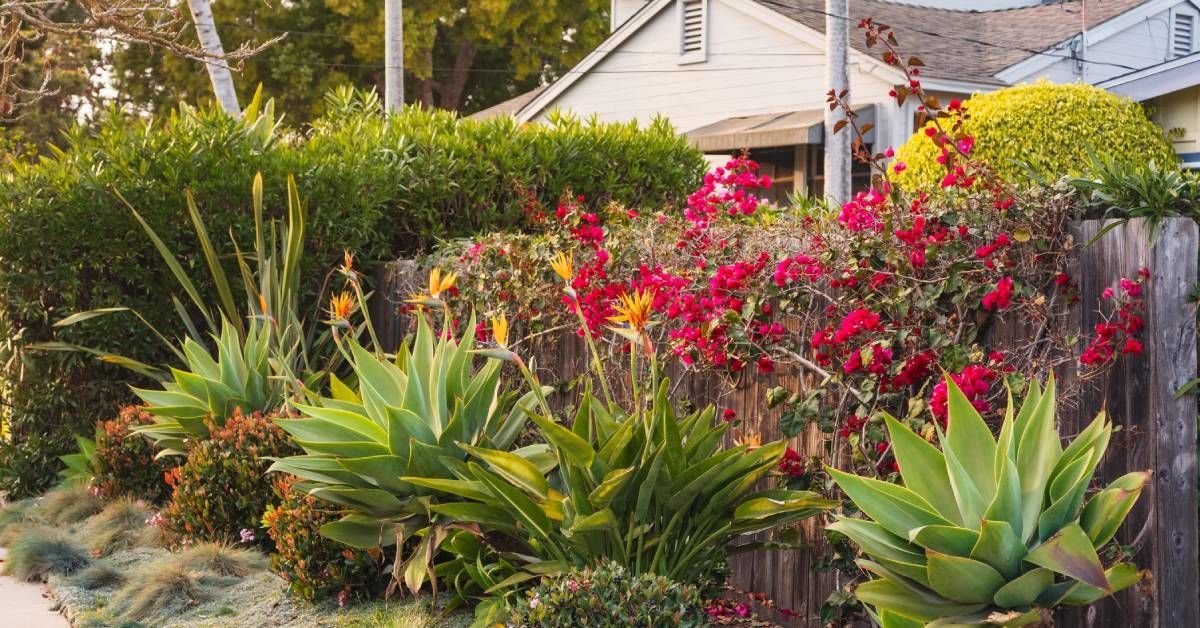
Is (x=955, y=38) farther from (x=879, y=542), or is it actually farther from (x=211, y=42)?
(x=879, y=542)

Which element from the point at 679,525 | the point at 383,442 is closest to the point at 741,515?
the point at 679,525

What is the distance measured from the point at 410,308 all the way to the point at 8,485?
3.26 m

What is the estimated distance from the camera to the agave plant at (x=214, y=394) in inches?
276

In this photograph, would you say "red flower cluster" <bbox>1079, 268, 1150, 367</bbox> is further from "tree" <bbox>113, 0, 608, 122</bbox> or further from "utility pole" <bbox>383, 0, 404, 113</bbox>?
"tree" <bbox>113, 0, 608, 122</bbox>

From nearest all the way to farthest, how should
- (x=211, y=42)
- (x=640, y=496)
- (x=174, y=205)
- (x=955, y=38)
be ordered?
(x=640, y=496)
(x=174, y=205)
(x=211, y=42)
(x=955, y=38)

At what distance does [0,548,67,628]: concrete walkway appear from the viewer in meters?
5.63

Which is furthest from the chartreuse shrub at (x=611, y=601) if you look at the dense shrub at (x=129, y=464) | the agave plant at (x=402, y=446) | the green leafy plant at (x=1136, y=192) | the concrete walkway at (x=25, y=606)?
the dense shrub at (x=129, y=464)

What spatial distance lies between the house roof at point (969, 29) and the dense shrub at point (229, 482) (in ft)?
41.2

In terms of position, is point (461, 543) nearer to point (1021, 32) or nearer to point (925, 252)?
point (925, 252)

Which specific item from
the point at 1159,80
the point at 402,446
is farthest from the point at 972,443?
the point at 1159,80

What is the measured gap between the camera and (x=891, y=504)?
3.58 m

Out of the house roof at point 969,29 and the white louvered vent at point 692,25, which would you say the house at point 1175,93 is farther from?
the white louvered vent at point 692,25

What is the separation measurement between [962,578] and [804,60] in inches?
629

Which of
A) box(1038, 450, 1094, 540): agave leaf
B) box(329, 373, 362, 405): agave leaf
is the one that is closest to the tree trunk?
box(329, 373, 362, 405): agave leaf
